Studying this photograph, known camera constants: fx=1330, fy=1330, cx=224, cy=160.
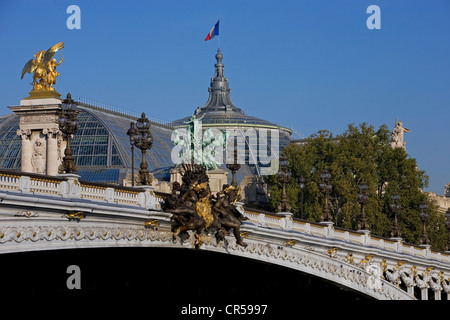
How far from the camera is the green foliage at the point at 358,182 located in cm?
9919

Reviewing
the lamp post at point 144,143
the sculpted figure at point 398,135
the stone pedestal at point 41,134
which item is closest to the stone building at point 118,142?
the stone pedestal at point 41,134

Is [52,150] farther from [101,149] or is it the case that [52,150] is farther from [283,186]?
[101,149]

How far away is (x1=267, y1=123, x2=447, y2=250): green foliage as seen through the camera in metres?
99.2

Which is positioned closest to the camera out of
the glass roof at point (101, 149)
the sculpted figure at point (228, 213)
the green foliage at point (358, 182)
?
the sculpted figure at point (228, 213)

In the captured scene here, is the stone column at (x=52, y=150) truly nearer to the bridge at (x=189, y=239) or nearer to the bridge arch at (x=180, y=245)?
the bridge at (x=189, y=239)

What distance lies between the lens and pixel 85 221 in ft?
130

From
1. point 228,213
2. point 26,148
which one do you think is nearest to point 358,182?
point 26,148

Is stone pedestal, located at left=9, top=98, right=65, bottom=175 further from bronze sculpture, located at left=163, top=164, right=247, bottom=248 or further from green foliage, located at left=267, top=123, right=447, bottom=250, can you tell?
green foliage, located at left=267, top=123, right=447, bottom=250

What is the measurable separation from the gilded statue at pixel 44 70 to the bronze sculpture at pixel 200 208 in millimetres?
23245

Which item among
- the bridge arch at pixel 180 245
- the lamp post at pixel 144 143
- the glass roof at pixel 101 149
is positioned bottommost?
the bridge arch at pixel 180 245

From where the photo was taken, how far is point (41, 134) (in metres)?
73.2

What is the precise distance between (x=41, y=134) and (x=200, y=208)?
26712mm
